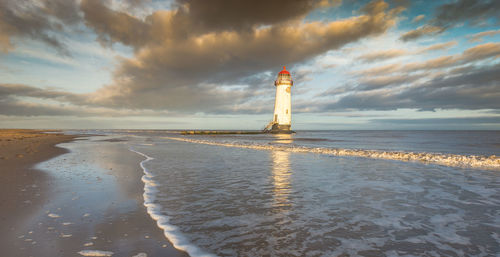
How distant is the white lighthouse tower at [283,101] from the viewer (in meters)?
55.7

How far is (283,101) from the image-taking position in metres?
56.1

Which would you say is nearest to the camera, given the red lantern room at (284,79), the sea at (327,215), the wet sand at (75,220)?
the wet sand at (75,220)

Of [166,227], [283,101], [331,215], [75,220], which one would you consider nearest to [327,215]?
[331,215]

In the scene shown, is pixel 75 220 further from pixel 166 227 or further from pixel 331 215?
pixel 331 215

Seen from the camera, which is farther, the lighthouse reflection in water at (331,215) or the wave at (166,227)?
the lighthouse reflection in water at (331,215)

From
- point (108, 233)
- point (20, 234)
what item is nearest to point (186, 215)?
point (108, 233)

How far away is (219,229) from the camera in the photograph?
4.38 metres

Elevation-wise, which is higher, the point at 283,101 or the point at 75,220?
the point at 283,101

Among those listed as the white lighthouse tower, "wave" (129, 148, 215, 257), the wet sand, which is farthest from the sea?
the white lighthouse tower

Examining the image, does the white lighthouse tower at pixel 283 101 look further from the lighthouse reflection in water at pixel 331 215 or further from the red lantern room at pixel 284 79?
the lighthouse reflection in water at pixel 331 215

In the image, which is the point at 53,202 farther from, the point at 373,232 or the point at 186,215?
the point at 373,232

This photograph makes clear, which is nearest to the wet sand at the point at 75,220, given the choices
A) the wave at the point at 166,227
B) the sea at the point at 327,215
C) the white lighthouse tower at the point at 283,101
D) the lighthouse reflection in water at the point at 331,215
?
the wave at the point at 166,227

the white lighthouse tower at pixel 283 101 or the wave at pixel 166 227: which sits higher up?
the white lighthouse tower at pixel 283 101

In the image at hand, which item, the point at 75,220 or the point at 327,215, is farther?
the point at 327,215
